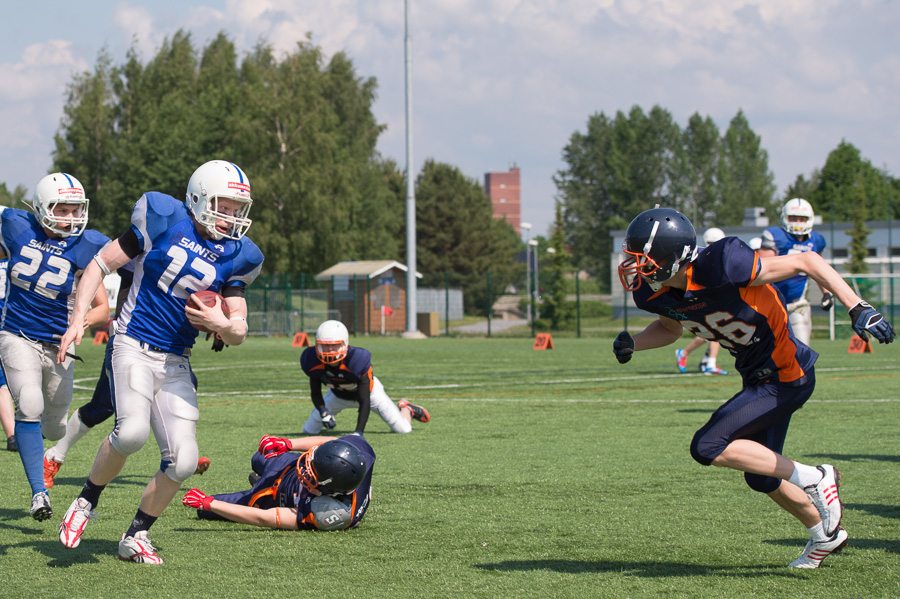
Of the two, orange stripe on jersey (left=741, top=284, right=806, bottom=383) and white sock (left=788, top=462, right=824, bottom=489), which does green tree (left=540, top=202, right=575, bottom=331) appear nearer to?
orange stripe on jersey (left=741, top=284, right=806, bottom=383)

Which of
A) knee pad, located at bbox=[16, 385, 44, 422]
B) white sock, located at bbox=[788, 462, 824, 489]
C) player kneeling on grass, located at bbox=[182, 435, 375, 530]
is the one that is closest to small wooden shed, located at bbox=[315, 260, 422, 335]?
knee pad, located at bbox=[16, 385, 44, 422]

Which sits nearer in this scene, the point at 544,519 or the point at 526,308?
the point at 544,519

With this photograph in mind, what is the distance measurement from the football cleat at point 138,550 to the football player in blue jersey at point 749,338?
108 inches

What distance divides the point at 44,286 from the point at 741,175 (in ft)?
274

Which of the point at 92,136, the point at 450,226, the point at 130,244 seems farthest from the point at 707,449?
the point at 450,226

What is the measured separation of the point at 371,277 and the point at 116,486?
3091 cm

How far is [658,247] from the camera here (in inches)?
174

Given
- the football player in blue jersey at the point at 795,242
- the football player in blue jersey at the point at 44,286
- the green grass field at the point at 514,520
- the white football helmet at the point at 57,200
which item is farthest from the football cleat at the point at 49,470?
the football player in blue jersey at the point at 795,242

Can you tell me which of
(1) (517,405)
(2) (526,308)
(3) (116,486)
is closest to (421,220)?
(2) (526,308)

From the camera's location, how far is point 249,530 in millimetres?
5477

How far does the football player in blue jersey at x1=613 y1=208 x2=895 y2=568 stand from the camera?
14.5ft

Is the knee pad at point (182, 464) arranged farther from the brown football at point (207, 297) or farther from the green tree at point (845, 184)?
the green tree at point (845, 184)

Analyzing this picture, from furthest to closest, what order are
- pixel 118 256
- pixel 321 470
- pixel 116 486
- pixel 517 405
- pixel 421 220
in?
pixel 421 220
pixel 517 405
pixel 116 486
pixel 321 470
pixel 118 256

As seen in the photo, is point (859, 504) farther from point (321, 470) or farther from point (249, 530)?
point (249, 530)
